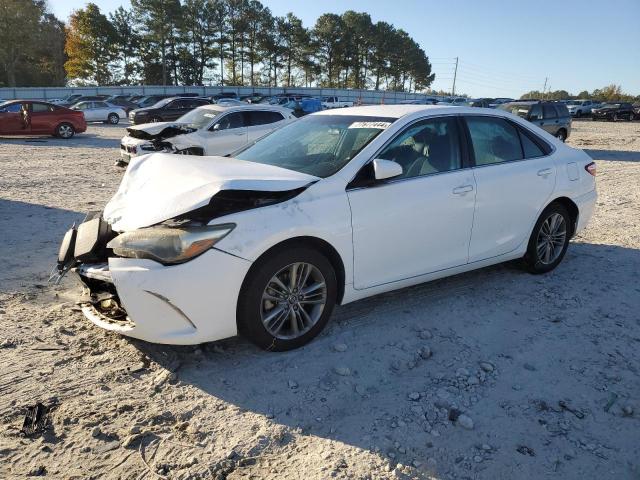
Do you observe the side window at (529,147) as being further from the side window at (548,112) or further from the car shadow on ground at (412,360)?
the side window at (548,112)

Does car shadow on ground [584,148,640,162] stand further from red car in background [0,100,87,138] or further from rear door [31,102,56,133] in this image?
rear door [31,102,56,133]

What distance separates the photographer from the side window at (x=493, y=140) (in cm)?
443

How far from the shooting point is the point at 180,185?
3.44 metres

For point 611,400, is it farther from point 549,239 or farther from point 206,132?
point 206,132

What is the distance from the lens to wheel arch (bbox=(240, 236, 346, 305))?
319cm

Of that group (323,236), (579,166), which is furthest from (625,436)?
(579,166)

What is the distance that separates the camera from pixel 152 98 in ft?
118

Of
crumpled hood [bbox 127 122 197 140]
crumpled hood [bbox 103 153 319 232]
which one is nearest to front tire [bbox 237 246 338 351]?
crumpled hood [bbox 103 153 319 232]

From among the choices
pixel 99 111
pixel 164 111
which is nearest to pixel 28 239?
pixel 164 111

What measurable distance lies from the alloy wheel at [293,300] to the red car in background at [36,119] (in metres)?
19.4

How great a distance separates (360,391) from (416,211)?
1.47m

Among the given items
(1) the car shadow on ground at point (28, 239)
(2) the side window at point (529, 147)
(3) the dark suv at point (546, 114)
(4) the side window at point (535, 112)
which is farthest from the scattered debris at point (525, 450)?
(4) the side window at point (535, 112)

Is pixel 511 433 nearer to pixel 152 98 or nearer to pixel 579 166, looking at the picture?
pixel 579 166

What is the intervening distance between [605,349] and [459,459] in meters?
1.81
